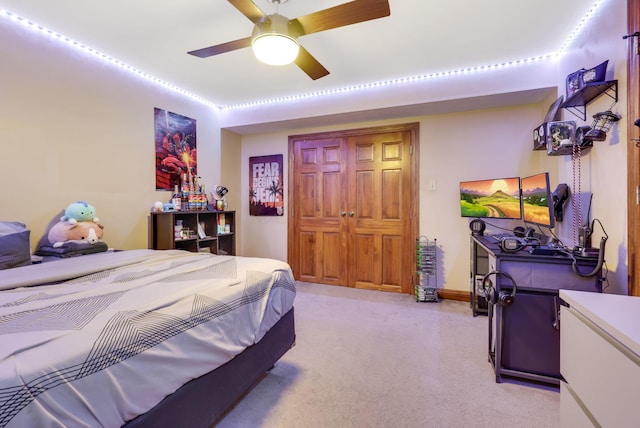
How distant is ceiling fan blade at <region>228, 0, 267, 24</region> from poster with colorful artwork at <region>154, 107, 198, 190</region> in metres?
2.00

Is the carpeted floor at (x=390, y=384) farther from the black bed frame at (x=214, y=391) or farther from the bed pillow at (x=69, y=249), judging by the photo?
the bed pillow at (x=69, y=249)

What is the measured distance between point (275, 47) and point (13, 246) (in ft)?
6.65

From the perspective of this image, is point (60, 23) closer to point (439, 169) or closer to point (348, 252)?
point (348, 252)


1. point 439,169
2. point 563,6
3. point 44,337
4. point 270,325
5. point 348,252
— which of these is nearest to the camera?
point 44,337

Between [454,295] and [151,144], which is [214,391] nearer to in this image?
[151,144]

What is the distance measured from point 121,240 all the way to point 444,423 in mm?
3071

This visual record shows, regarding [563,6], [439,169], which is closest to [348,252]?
[439,169]

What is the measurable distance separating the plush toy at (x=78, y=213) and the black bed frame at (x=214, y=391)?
1868 millimetres

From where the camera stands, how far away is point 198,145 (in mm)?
3693

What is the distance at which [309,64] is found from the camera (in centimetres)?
223

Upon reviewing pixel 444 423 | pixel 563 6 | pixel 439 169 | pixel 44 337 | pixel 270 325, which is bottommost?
pixel 444 423

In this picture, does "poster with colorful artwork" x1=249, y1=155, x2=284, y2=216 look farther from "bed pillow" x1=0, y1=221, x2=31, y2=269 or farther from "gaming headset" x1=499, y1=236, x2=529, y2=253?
"gaming headset" x1=499, y1=236, x2=529, y2=253

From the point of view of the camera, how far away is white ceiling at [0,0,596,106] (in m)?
1.99

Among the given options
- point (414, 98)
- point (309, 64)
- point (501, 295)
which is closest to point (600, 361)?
point (501, 295)
